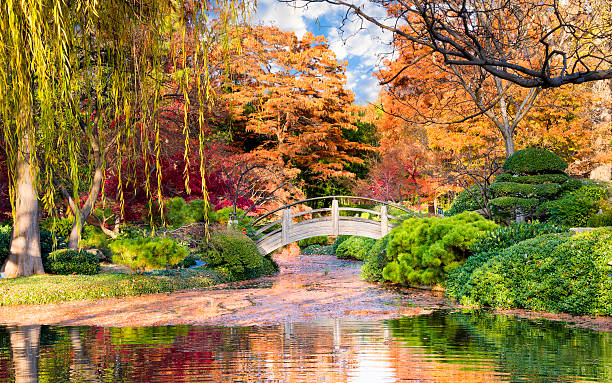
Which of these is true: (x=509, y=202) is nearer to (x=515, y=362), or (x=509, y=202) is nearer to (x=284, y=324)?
(x=284, y=324)

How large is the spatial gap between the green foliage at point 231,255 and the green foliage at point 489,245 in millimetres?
5964

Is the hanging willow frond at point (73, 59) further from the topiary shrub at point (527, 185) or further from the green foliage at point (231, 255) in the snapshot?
the topiary shrub at point (527, 185)

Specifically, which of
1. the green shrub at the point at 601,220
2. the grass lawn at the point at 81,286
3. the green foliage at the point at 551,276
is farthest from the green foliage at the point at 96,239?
the green shrub at the point at 601,220

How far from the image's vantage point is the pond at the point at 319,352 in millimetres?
4105

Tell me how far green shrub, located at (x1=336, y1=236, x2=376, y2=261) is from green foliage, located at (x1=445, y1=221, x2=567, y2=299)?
1051 centimetres

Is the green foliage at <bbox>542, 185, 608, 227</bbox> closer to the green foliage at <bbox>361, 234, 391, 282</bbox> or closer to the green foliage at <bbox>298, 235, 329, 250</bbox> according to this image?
the green foliage at <bbox>361, 234, 391, 282</bbox>

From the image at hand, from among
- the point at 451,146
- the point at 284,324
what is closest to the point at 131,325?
the point at 284,324

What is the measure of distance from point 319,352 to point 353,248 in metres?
17.3

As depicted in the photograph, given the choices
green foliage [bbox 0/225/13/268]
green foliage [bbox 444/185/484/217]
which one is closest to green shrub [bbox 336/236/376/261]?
green foliage [bbox 444/185/484/217]

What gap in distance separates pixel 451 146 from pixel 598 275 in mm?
14135

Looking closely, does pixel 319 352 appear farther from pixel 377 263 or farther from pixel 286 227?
pixel 286 227

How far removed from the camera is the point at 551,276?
27.0 feet

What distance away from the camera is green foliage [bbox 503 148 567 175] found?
51.7 feet

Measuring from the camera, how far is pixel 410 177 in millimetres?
29016
